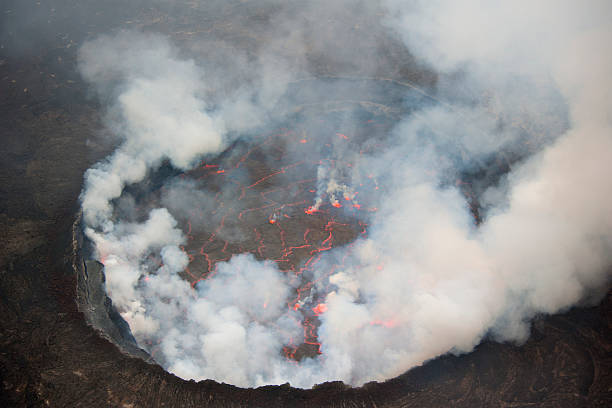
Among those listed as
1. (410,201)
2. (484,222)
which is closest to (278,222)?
(410,201)

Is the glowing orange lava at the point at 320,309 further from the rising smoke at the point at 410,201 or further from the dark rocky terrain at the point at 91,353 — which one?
the dark rocky terrain at the point at 91,353

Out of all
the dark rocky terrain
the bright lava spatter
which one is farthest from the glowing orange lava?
the dark rocky terrain

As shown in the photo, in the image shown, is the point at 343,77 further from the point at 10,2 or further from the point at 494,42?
the point at 10,2

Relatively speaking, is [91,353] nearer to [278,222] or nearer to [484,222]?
[278,222]

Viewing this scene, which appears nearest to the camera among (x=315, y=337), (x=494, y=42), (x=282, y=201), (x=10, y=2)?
(x=315, y=337)

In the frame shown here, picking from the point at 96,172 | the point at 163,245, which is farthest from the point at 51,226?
the point at 163,245

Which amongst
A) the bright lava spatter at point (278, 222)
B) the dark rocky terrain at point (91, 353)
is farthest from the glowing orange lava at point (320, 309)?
the dark rocky terrain at point (91, 353)
